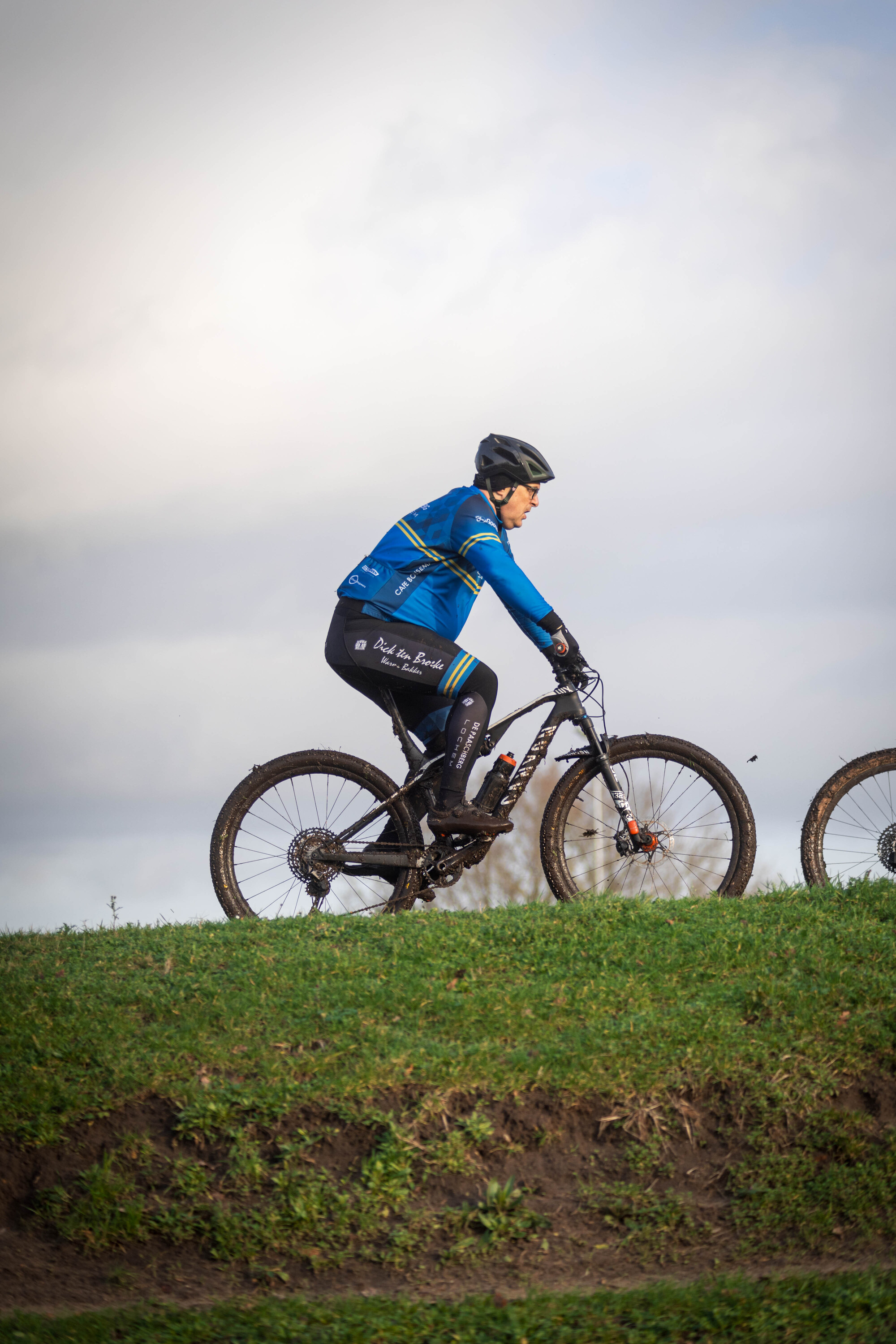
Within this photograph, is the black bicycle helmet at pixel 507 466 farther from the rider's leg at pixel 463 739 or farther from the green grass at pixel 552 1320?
the green grass at pixel 552 1320

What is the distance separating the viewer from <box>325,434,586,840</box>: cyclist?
7691mm

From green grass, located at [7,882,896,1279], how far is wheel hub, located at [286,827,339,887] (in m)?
0.92

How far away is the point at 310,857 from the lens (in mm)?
7867

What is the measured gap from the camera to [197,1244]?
469cm

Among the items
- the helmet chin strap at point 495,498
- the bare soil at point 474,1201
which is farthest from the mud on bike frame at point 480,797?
the bare soil at point 474,1201

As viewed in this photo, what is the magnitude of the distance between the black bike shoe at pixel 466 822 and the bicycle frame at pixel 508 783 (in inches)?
3.4

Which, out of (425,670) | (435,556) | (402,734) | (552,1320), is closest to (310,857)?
(402,734)

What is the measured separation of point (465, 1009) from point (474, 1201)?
114cm

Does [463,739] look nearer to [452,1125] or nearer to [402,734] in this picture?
[402,734]

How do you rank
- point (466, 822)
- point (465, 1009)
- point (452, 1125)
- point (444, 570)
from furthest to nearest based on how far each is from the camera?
point (444, 570) → point (466, 822) → point (465, 1009) → point (452, 1125)

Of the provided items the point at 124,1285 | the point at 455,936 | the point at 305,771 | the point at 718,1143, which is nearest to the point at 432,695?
the point at 305,771

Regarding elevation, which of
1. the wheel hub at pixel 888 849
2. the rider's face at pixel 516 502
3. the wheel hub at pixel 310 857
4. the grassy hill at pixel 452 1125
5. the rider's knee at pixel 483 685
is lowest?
the grassy hill at pixel 452 1125

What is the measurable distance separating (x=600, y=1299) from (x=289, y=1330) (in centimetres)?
111

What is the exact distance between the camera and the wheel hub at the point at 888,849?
8.03 metres
